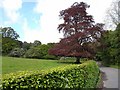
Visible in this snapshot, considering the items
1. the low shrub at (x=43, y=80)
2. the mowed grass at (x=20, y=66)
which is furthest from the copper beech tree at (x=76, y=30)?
the low shrub at (x=43, y=80)

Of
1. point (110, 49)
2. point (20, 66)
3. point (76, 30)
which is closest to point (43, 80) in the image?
point (20, 66)

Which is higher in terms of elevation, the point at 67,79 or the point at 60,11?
the point at 60,11

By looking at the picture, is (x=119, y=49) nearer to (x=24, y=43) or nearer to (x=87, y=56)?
(x=87, y=56)

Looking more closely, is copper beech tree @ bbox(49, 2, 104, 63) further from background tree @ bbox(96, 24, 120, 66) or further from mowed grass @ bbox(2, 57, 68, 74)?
background tree @ bbox(96, 24, 120, 66)

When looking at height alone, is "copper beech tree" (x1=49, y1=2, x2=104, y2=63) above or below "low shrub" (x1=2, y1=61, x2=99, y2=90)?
above

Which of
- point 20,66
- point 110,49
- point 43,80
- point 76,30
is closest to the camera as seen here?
point 43,80

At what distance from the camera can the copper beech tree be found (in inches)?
1014

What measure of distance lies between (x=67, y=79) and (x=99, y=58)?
128 feet

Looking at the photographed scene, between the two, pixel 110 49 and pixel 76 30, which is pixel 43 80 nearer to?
pixel 76 30

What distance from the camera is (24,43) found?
44719 millimetres

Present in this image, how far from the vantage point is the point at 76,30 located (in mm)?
26438

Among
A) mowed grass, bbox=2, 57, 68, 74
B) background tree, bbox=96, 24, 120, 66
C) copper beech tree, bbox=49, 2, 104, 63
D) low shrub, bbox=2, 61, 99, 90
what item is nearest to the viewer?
low shrub, bbox=2, 61, 99, 90

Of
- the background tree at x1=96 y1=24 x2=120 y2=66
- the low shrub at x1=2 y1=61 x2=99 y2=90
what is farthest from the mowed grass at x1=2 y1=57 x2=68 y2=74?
the background tree at x1=96 y1=24 x2=120 y2=66

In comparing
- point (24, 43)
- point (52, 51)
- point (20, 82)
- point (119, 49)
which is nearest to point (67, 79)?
point (20, 82)
